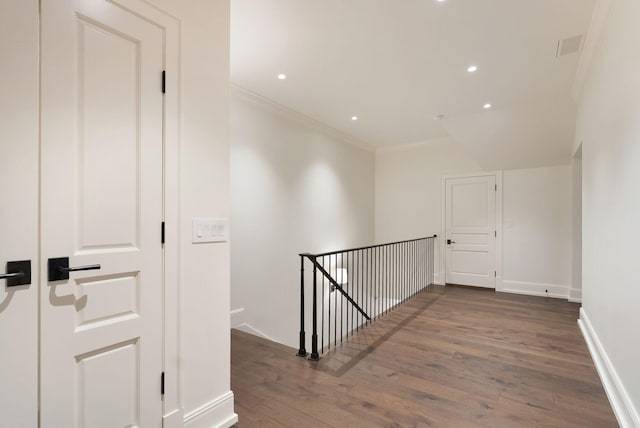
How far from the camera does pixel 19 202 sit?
112 cm

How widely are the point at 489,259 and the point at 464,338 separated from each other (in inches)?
111

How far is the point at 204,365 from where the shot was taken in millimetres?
1712

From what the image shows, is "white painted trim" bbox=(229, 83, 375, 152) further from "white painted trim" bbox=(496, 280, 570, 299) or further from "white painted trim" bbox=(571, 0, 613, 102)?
"white painted trim" bbox=(496, 280, 570, 299)

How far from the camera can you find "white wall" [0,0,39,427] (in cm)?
108

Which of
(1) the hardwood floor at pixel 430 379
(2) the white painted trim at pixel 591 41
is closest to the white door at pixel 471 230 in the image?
(1) the hardwood floor at pixel 430 379

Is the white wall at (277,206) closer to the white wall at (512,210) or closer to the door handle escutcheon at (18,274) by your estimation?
the white wall at (512,210)

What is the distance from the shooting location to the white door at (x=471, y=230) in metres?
5.52

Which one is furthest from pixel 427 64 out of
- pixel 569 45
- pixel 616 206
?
pixel 616 206

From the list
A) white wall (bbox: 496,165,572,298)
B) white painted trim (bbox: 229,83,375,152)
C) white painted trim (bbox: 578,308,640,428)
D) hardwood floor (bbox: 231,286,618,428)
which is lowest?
hardwood floor (bbox: 231,286,618,428)

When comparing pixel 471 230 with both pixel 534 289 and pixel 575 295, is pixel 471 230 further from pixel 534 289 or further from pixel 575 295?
pixel 575 295

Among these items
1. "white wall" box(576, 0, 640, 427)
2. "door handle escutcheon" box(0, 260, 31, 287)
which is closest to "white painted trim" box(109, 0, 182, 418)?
"door handle escutcheon" box(0, 260, 31, 287)

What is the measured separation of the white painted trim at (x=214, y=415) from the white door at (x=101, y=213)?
0.19 meters

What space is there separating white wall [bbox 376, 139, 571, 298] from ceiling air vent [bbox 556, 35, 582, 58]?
2.80 m

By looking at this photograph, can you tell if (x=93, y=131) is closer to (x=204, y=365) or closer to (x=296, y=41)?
(x=204, y=365)
